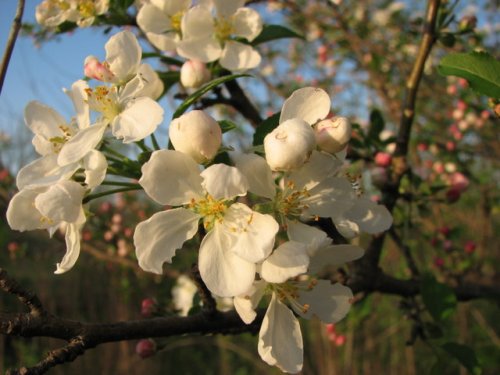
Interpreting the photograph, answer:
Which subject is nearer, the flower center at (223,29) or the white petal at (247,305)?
the white petal at (247,305)

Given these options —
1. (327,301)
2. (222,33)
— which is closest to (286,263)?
(327,301)

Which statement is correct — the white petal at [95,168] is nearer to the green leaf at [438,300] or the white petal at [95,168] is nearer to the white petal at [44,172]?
the white petal at [44,172]

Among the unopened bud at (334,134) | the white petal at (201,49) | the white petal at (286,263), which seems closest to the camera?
the white petal at (286,263)

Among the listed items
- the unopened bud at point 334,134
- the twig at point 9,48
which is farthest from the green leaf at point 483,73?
the twig at point 9,48

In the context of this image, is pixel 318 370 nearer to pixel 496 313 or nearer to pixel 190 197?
pixel 496 313

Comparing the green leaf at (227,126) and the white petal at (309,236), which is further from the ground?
the green leaf at (227,126)

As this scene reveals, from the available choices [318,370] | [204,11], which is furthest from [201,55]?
[318,370]

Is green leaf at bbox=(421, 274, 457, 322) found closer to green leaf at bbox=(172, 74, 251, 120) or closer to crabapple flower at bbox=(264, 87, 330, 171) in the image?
crabapple flower at bbox=(264, 87, 330, 171)
